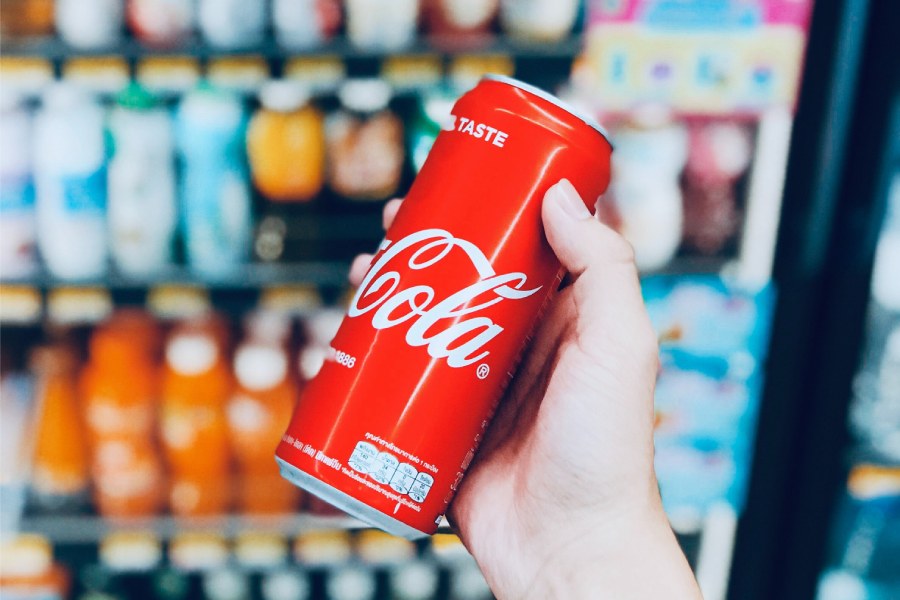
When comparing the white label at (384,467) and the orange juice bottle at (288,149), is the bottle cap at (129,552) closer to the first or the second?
the orange juice bottle at (288,149)

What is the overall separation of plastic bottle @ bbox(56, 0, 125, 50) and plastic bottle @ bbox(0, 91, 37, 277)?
0.45 feet

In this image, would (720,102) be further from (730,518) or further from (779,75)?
(730,518)

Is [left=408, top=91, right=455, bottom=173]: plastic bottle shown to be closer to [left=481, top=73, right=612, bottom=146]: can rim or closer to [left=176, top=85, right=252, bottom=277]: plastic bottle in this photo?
[left=176, top=85, right=252, bottom=277]: plastic bottle

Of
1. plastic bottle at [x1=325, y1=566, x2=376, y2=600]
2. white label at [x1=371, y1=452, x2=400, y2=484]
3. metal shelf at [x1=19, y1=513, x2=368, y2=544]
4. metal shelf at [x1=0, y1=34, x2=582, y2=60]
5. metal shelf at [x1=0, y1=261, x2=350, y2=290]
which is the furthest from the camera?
plastic bottle at [x1=325, y1=566, x2=376, y2=600]

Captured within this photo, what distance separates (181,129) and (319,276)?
1.07 ft

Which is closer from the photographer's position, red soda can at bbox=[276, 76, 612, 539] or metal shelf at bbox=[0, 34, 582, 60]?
red soda can at bbox=[276, 76, 612, 539]

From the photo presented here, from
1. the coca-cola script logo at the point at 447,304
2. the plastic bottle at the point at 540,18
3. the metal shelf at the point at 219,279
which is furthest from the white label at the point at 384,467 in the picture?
the plastic bottle at the point at 540,18

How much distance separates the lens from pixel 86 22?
1.24m

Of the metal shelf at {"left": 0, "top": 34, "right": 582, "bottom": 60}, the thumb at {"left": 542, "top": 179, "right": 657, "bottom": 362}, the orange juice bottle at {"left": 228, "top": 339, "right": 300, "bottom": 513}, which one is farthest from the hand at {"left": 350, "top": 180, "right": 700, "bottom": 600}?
the orange juice bottle at {"left": 228, "top": 339, "right": 300, "bottom": 513}

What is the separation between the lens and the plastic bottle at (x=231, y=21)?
48.5 inches

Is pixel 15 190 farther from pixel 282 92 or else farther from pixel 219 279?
pixel 282 92

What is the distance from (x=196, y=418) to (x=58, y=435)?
0.87ft

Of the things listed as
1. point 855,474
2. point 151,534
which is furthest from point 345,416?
point 855,474

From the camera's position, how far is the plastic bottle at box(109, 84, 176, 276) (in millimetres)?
1271
